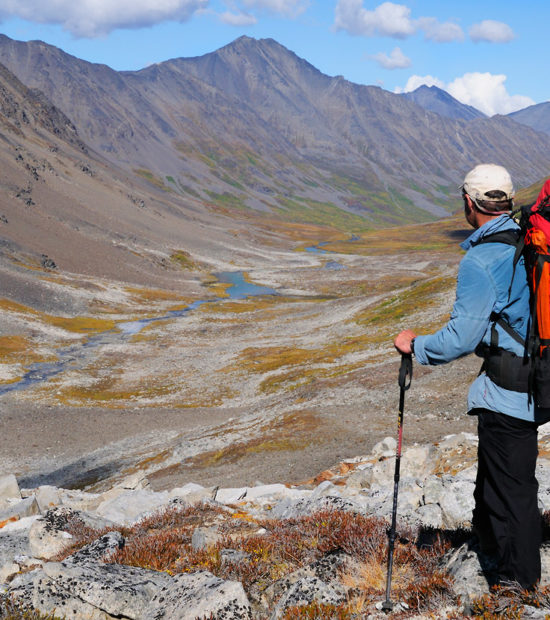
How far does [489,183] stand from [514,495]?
346 centimetres

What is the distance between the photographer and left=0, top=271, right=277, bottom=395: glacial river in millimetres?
61750

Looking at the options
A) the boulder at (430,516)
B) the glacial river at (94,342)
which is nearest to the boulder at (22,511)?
the boulder at (430,516)

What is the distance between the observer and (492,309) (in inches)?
226

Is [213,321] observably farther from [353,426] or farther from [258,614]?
[258,614]

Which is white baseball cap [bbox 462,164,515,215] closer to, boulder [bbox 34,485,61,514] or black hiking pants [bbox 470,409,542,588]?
black hiking pants [bbox 470,409,542,588]

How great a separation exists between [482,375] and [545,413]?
2.70 feet

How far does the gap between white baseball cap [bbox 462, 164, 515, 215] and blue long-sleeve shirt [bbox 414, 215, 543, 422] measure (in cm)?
42

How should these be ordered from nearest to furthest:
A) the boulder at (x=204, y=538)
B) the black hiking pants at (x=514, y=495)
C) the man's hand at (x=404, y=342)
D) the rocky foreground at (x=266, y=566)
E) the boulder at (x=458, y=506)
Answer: the black hiking pants at (x=514, y=495) < the rocky foreground at (x=266, y=566) < the man's hand at (x=404, y=342) < the boulder at (x=204, y=538) < the boulder at (x=458, y=506)

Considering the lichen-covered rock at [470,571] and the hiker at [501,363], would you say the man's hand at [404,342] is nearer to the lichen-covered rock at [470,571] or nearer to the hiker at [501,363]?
the hiker at [501,363]

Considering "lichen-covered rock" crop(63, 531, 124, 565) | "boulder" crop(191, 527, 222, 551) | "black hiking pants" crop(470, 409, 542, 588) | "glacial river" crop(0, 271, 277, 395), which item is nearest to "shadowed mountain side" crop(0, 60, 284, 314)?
"glacial river" crop(0, 271, 277, 395)

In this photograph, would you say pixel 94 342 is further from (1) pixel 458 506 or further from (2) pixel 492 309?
(2) pixel 492 309

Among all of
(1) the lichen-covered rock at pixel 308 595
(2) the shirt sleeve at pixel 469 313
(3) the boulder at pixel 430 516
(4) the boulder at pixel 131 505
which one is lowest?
(4) the boulder at pixel 131 505

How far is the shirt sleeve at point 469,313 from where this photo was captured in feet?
18.6

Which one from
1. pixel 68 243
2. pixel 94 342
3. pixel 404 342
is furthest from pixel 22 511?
pixel 68 243
